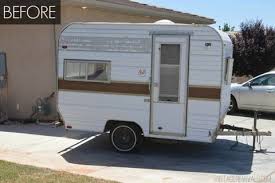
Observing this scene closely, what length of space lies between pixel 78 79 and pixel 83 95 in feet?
1.16

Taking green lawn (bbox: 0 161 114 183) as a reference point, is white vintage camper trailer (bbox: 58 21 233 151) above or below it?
above

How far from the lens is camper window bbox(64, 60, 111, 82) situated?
1145cm

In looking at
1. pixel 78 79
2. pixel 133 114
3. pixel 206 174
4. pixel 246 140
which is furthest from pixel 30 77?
pixel 206 174

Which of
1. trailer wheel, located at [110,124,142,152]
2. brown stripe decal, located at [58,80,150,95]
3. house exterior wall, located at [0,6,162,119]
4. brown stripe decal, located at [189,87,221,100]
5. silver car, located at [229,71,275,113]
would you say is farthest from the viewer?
silver car, located at [229,71,275,113]

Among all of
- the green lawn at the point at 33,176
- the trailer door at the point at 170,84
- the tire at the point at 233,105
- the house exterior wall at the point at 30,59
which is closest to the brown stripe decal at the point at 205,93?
the trailer door at the point at 170,84

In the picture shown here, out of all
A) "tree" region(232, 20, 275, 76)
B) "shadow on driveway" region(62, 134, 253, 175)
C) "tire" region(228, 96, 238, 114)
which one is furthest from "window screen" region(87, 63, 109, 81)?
"tree" region(232, 20, 275, 76)

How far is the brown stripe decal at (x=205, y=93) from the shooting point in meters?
10.7

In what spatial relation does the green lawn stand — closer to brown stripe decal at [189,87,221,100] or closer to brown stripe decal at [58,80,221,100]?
brown stripe decal at [58,80,221,100]

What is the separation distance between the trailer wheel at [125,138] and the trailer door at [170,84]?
1.72ft

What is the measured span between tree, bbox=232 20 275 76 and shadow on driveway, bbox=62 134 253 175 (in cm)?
1503

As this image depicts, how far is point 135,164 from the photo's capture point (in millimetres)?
10633

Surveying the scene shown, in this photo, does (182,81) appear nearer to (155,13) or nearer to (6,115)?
(6,115)

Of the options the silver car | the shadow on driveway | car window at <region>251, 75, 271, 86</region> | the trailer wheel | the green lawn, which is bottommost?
the shadow on driveway

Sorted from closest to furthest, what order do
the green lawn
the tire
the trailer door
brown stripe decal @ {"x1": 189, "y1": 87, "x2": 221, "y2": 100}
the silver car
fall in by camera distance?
the green lawn
brown stripe decal @ {"x1": 189, "y1": 87, "x2": 221, "y2": 100}
the trailer door
the silver car
the tire
